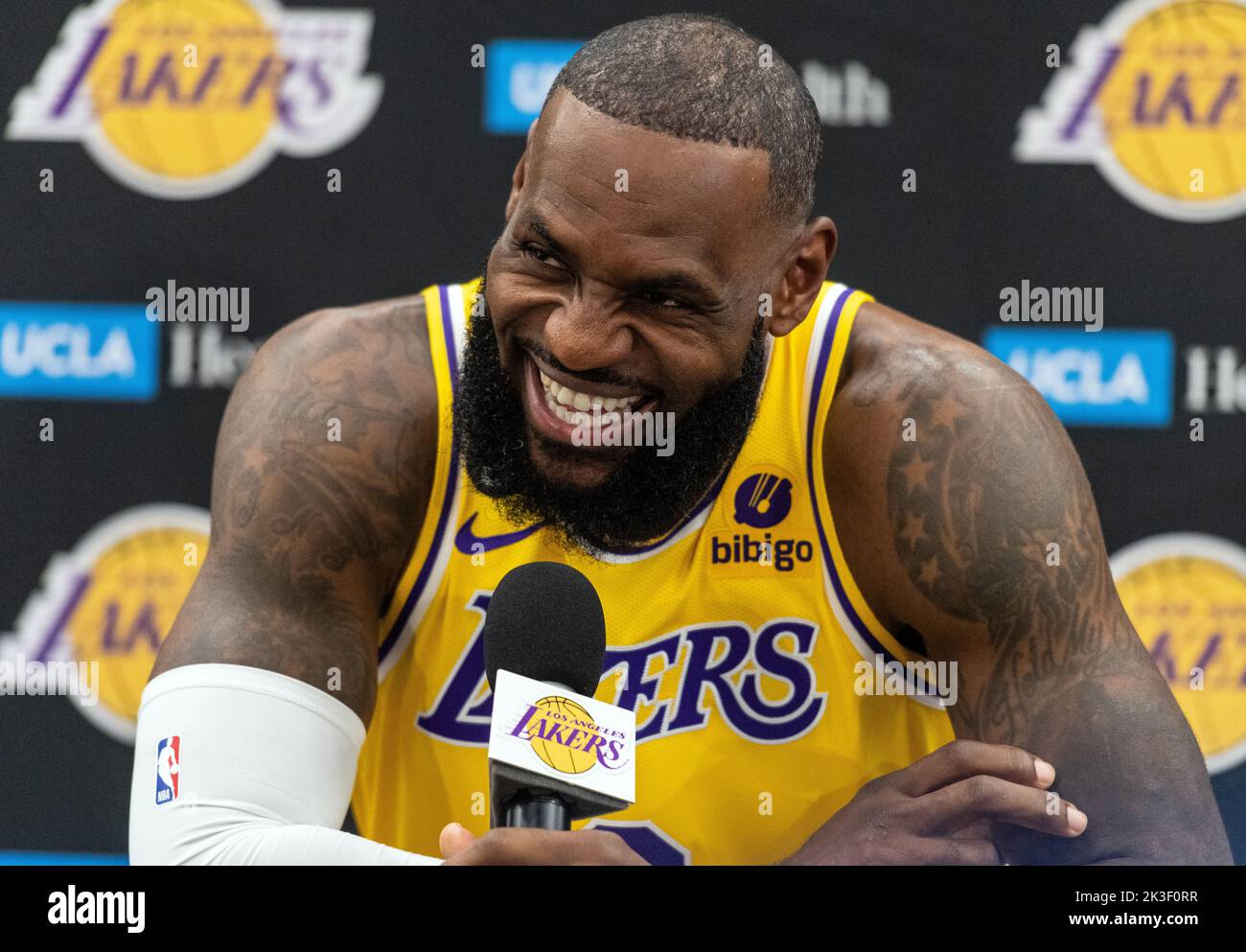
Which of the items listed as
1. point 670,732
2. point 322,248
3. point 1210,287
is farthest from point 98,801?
point 1210,287

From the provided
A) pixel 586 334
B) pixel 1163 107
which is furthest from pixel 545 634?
pixel 1163 107

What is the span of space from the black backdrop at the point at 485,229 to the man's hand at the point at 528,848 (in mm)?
1293

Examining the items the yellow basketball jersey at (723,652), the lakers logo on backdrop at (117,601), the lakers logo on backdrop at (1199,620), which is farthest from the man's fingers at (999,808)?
the lakers logo on backdrop at (117,601)

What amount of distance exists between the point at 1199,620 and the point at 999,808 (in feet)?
3.36

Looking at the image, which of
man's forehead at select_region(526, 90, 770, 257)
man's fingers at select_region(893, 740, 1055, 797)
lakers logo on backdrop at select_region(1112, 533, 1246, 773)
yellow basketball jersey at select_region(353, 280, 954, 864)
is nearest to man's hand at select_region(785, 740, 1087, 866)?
man's fingers at select_region(893, 740, 1055, 797)

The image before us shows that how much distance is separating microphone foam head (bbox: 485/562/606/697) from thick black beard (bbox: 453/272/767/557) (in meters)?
0.49

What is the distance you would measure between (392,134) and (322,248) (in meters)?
0.20

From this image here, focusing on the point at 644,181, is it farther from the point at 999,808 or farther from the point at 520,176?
the point at 999,808

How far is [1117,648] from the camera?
4.47 ft

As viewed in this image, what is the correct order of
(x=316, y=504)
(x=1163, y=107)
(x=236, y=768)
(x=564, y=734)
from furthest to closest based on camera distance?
(x=1163, y=107) < (x=316, y=504) < (x=236, y=768) < (x=564, y=734)

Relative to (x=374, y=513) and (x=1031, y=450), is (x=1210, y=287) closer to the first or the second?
(x=1031, y=450)

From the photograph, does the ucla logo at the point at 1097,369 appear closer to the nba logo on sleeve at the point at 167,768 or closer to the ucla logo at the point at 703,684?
the ucla logo at the point at 703,684

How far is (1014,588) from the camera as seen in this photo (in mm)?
1361

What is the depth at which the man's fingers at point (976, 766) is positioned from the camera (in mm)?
1290
